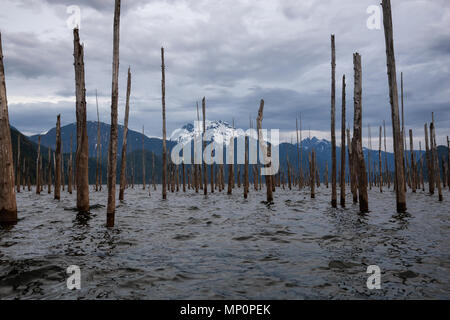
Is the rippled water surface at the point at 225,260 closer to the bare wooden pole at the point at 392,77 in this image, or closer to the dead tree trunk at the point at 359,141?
the bare wooden pole at the point at 392,77

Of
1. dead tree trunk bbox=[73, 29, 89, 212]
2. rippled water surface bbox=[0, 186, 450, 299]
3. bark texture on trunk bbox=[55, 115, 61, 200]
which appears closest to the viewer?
rippled water surface bbox=[0, 186, 450, 299]

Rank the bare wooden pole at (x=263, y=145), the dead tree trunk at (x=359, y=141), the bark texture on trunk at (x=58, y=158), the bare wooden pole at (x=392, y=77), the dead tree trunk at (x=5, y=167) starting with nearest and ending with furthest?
the dead tree trunk at (x=5, y=167), the bare wooden pole at (x=392, y=77), the dead tree trunk at (x=359, y=141), the bark texture on trunk at (x=58, y=158), the bare wooden pole at (x=263, y=145)

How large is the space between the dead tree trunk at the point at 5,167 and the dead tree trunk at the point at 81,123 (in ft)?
8.55

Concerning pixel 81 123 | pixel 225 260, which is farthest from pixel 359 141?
pixel 81 123

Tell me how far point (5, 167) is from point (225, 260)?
7.93m

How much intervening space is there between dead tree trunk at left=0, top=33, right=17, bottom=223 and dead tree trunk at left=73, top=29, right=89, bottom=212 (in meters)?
2.60

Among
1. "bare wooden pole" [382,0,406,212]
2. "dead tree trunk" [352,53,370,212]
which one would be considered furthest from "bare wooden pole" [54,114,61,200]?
"bare wooden pole" [382,0,406,212]

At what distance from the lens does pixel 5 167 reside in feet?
31.7

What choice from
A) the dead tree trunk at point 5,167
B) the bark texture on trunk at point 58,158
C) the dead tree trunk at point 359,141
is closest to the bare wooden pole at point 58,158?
the bark texture on trunk at point 58,158

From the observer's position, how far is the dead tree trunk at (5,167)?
965cm

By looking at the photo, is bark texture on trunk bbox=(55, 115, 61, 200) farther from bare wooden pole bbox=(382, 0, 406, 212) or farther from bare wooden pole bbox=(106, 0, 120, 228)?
bare wooden pole bbox=(382, 0, 406, 212)

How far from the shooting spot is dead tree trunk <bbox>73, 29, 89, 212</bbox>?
40.3 feet
